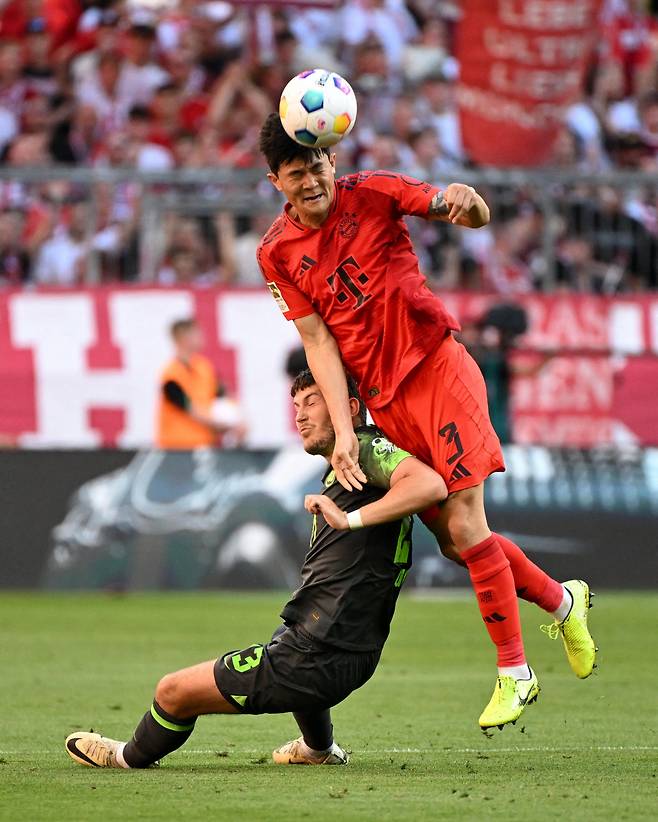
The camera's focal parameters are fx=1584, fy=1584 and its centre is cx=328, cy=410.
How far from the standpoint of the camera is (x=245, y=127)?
1678 centimetres

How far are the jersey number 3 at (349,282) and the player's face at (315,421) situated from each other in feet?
1.87

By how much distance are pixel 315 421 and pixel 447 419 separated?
24.1 inches

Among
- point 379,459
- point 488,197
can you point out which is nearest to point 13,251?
point 488,197

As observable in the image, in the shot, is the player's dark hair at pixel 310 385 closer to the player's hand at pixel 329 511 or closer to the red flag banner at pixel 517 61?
the player's hand at pixel 329 511

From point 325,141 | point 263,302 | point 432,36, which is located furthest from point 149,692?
point 432,36

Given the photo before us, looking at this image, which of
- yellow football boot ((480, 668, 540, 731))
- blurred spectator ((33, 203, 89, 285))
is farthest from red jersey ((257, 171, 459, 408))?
blurred spectator ((33, 203, 89, 285))

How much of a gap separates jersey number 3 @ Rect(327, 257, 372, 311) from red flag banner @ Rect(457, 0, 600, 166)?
25.9 feet

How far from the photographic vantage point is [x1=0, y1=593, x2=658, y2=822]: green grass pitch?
216 inches

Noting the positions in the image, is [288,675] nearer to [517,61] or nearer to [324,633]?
[324,633]

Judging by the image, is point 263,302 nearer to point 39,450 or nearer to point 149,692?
point 39,450

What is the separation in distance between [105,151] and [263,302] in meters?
2.81

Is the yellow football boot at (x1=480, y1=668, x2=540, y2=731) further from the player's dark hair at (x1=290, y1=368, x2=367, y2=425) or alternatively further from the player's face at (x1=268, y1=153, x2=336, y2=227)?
the player's face at (x1=268, y1=153, x2=336, y2=227)

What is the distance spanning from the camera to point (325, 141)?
6555 millimetres

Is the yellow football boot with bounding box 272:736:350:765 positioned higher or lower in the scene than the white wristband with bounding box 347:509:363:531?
lower
